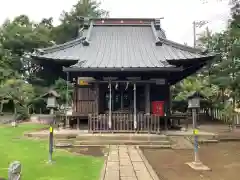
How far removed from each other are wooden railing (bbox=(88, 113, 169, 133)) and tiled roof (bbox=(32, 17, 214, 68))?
2.42 m

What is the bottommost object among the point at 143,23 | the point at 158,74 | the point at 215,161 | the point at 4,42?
the point at 215,161

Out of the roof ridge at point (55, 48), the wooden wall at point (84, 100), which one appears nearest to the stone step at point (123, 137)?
the wooden wall at point (84, 100)

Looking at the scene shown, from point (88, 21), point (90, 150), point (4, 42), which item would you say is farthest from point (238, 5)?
point (4, 42)

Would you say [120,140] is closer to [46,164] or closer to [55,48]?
[46,164]

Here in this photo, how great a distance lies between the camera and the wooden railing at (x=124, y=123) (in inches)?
520

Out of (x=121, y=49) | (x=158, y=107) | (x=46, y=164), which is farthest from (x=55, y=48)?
(x=46, y=164)

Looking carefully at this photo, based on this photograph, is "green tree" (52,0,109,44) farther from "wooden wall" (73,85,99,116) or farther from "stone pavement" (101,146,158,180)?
"stone pavement" (101,146,158,180)

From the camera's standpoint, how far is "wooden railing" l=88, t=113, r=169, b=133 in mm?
13219

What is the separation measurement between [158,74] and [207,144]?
445cm

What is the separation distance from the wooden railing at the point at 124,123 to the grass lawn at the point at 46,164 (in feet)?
9.60

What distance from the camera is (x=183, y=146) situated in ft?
39.2

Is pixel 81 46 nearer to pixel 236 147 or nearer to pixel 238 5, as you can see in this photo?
pixel 238 5

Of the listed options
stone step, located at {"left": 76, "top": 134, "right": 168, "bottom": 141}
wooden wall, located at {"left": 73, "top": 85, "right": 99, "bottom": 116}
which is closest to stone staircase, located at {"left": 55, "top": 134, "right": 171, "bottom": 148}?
stone step, located at {"left": 76, "top": 134, "right": 168, "bottom": 141}

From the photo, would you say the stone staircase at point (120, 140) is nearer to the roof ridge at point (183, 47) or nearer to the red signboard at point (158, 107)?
the red signboard at point (158, 107)
